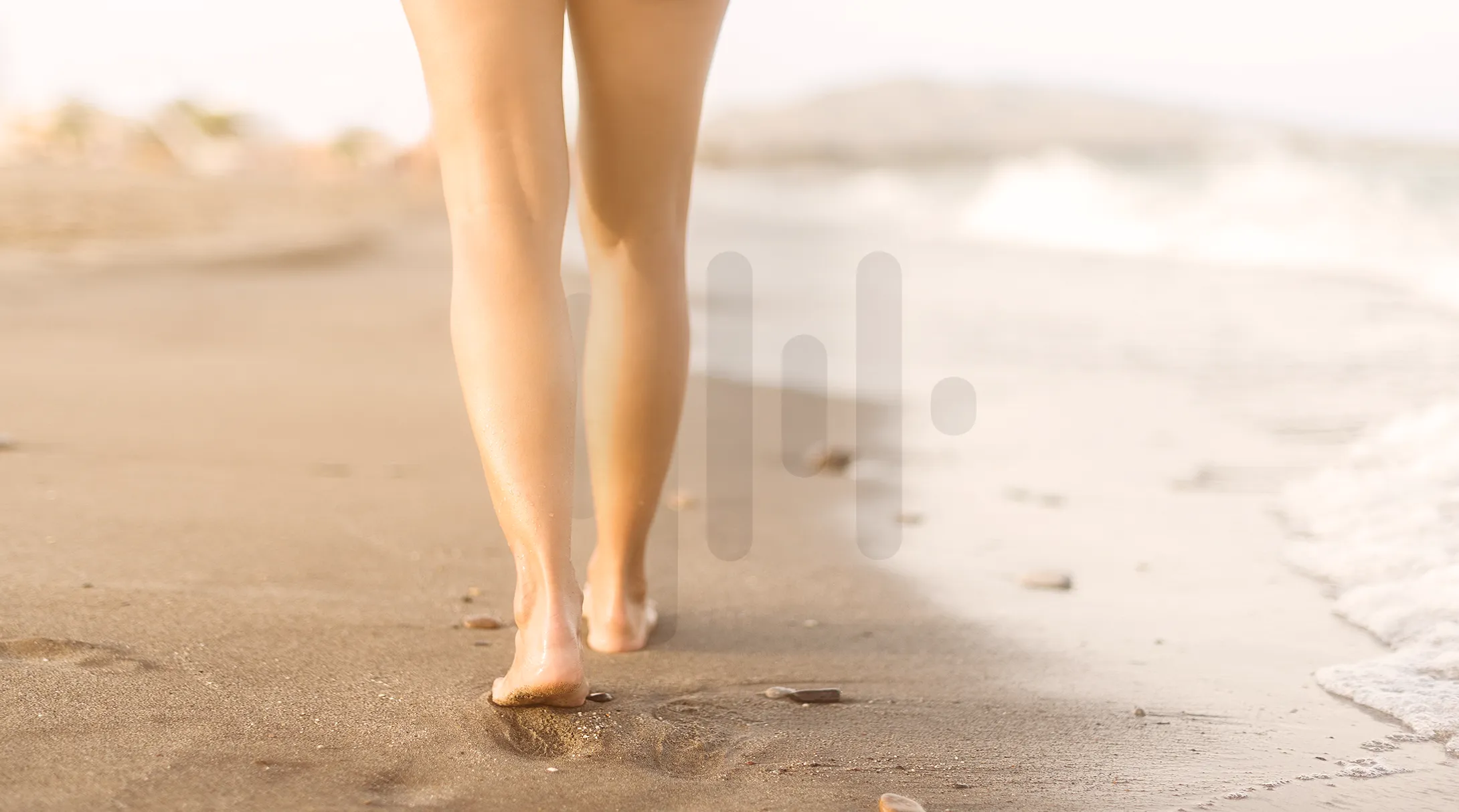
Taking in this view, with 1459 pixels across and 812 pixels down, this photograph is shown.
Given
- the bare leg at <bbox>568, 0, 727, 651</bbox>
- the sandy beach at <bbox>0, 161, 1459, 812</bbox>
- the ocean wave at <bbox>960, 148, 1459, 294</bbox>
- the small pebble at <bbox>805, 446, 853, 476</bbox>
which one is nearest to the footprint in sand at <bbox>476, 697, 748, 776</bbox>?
the sandy beach at <bbox>0, 161, 1459, 812</bbox>

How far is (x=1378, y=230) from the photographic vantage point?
11.4 metres

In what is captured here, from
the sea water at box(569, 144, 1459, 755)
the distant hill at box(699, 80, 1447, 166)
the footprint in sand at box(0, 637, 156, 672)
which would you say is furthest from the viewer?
the distant hill at box(699, 80, 1447, 166)

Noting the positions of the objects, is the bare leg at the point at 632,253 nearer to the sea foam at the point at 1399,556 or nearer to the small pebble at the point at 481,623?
the small pebble at the point at 481,623

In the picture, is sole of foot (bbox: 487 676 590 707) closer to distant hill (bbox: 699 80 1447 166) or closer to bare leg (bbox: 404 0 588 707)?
bare leg (bbox: 404 0 588 707)

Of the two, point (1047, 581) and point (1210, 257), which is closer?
point (1047, 581)

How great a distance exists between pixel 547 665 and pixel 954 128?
3735 centimetres

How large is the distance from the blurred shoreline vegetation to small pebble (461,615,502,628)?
5.08m

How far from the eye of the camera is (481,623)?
→ 6.23ft

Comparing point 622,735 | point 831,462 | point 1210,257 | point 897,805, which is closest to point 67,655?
point 622,735

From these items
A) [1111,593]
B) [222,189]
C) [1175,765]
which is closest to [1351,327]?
[1111,593]

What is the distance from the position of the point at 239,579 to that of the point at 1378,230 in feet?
38.8

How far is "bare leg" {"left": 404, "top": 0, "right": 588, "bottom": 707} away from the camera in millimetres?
1471

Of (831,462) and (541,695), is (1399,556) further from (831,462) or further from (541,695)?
(541,695)

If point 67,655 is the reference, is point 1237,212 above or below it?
above
